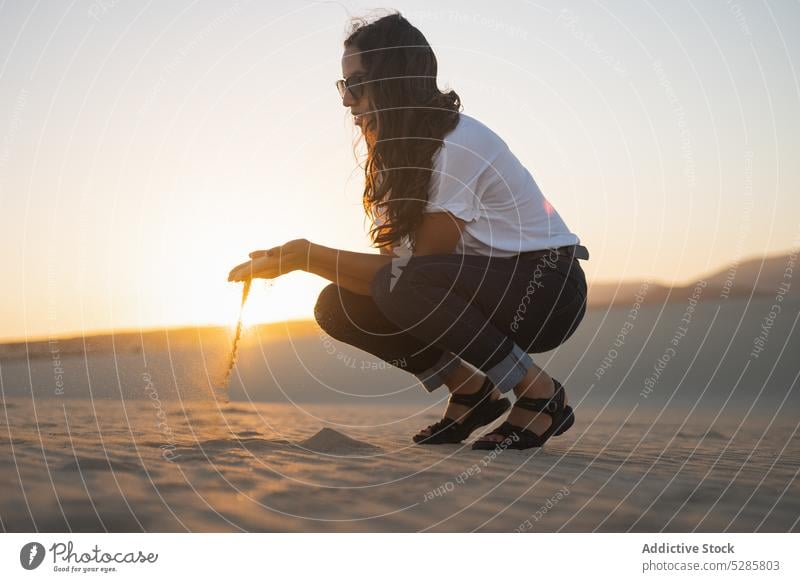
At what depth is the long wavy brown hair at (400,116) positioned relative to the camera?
3410mm

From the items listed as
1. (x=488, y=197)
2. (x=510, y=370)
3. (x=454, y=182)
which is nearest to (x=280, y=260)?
(x=454, y=182)

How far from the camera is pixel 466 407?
3.73 meters

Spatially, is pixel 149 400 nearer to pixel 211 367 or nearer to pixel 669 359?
pixel 211 367

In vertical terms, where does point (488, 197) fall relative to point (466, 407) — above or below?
above

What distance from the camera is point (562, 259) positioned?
11.6 feet

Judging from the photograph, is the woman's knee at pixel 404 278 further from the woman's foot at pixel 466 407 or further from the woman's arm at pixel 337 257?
the woman's foot at pixel 466 407

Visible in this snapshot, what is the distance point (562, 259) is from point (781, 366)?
16.6ft

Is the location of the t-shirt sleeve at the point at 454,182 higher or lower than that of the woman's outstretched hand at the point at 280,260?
higher

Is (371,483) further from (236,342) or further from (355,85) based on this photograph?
(355,85)

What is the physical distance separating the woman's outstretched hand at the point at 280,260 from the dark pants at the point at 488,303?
0.30 m

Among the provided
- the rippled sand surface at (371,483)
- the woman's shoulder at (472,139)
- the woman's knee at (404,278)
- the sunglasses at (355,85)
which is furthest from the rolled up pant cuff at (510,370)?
the sunglasses at (355,85)

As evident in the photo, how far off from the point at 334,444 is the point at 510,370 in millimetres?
734

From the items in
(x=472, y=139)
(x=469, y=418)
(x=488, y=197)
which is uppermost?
(x=472, y=139)
